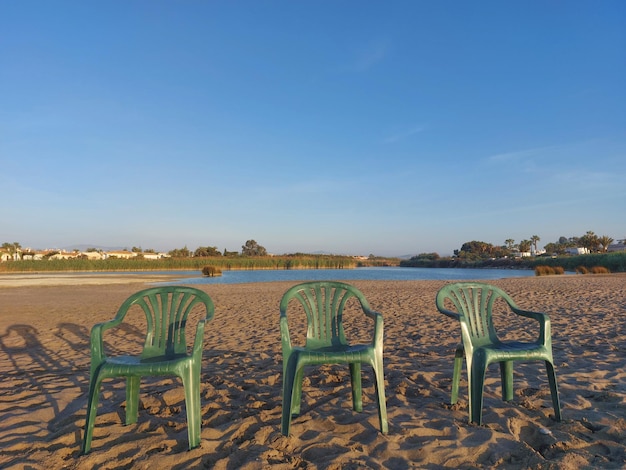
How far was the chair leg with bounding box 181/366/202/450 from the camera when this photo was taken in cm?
229

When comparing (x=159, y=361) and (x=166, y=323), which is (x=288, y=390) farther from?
(x=166, y=323)

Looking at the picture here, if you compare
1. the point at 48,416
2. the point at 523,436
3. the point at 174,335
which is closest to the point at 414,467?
the point at 523,436

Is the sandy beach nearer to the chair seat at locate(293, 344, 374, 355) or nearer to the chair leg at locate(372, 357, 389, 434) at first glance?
the chair leg at locate(372, 357, 389, 434)

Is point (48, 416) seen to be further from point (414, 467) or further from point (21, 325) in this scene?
point (21, 325)

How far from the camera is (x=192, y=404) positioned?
230cm

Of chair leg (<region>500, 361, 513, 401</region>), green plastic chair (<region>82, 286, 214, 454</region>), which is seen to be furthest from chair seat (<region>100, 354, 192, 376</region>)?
chair leg (<region>500, 361, 513, 401</region>)

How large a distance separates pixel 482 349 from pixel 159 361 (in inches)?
82.7

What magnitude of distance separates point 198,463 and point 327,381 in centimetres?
163

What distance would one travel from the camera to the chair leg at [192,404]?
90.2 inches

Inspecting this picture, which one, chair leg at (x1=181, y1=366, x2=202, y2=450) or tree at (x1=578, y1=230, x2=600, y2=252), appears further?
tree at (x1=578, y1=230, x2=600, y2=252)

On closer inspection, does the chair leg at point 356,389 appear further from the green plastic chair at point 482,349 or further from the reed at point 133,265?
the reed at point 133,265

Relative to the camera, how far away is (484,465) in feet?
6.77

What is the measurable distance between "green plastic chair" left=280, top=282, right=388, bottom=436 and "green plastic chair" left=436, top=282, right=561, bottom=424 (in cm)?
61

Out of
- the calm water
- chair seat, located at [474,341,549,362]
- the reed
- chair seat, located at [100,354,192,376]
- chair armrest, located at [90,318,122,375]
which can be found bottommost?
the calm water
